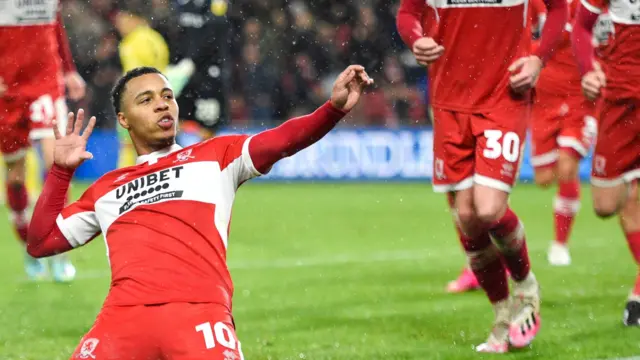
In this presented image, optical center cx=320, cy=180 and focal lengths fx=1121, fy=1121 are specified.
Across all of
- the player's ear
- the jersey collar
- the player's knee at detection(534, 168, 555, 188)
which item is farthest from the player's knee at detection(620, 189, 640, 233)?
the player's ear

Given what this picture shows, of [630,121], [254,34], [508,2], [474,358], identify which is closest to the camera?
[474,358]

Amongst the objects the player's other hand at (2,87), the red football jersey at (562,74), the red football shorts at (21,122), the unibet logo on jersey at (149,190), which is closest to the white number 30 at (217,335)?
the unibet logo on jersey at (149,190)

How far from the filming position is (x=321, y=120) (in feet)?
13.9

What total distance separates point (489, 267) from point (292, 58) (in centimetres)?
1338

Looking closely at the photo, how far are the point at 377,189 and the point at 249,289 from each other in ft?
27.4

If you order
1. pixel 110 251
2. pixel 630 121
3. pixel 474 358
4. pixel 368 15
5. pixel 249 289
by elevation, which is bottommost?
pixel 368 15

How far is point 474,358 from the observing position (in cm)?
544

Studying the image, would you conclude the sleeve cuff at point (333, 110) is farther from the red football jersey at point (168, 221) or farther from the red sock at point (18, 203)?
the red sock at point (18, 203)

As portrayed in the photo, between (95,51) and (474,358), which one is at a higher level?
(474,358)

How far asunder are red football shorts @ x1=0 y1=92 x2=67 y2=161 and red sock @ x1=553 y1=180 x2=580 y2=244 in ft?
13.2

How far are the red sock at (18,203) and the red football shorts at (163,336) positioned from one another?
4.47m

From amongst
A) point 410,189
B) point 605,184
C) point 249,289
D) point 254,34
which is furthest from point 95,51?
point 605,184

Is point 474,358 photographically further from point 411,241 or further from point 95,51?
point 95,51

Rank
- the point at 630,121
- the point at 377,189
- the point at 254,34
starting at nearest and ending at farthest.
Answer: the point at 630,121 < the point at 377,189 < the point at 254,34
